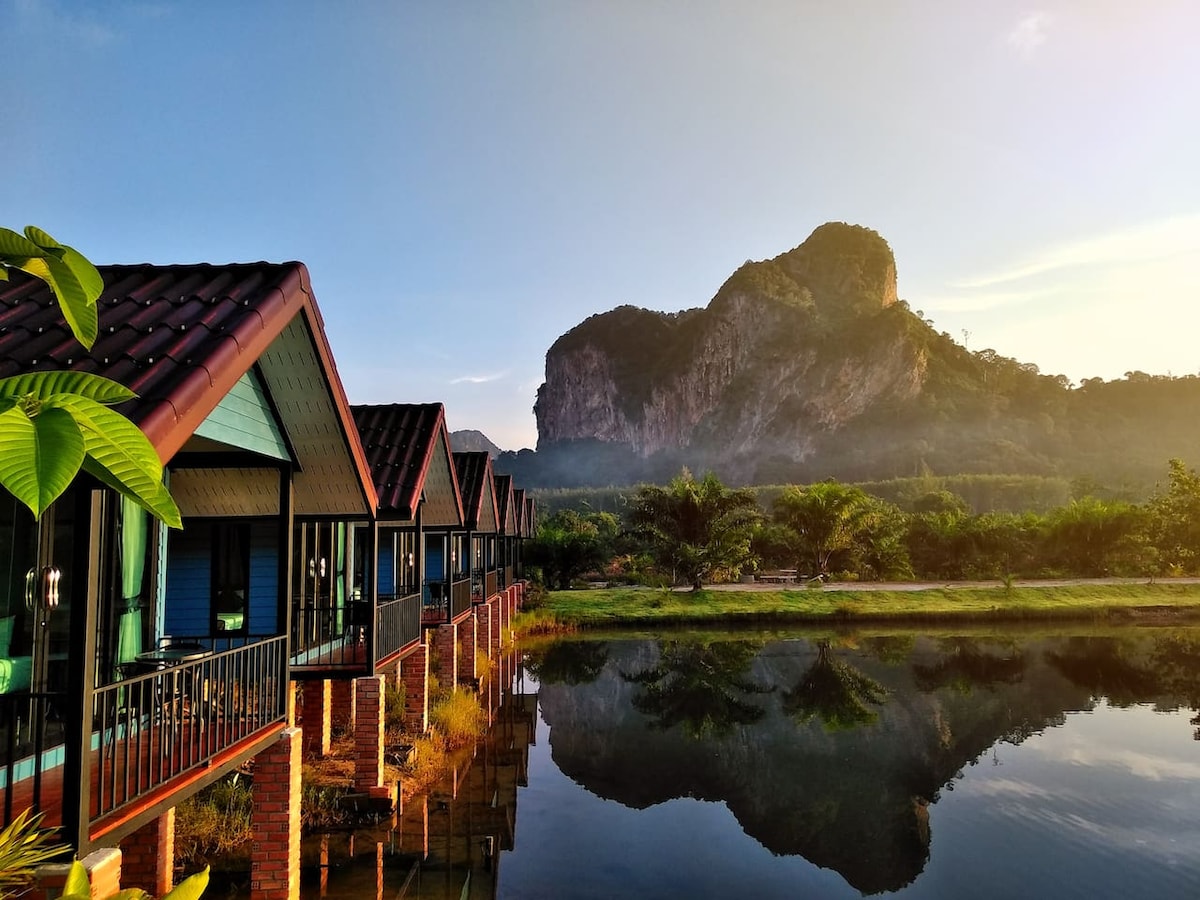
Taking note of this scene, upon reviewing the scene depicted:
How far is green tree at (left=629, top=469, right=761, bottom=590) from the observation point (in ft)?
127

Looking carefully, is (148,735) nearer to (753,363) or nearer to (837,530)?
(837,530)

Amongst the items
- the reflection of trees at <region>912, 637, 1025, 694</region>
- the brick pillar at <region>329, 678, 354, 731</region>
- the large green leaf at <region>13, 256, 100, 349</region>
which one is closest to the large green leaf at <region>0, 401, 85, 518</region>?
the large green leaf at <region>13, 256, 100, 349</region>

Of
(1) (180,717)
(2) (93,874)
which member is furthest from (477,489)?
(2) (93,874)

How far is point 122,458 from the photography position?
5.69 ft

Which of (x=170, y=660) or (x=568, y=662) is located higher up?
(x=170, y=660)

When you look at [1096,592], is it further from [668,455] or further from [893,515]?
[668,455]

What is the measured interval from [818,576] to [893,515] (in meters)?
7.91

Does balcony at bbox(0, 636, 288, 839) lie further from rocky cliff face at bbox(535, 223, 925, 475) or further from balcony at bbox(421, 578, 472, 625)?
rocky cliff face at bbox(535, 223, 925, 475)

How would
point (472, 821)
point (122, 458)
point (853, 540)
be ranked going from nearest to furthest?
point (122, 458) → point (472, 821) → point (853, 540)

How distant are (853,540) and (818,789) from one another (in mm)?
32072

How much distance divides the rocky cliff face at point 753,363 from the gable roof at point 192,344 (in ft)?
379

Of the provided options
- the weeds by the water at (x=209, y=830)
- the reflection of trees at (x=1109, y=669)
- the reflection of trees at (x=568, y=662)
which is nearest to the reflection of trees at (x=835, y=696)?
the reflection of trees at (x=1109, y=669)

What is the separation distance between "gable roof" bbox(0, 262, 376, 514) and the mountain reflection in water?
6833mm

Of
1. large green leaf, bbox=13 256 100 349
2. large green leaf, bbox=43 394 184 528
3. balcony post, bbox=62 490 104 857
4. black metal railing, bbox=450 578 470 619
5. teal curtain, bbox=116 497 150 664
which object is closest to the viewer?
large green leaf, bbox=43 394 184 528
